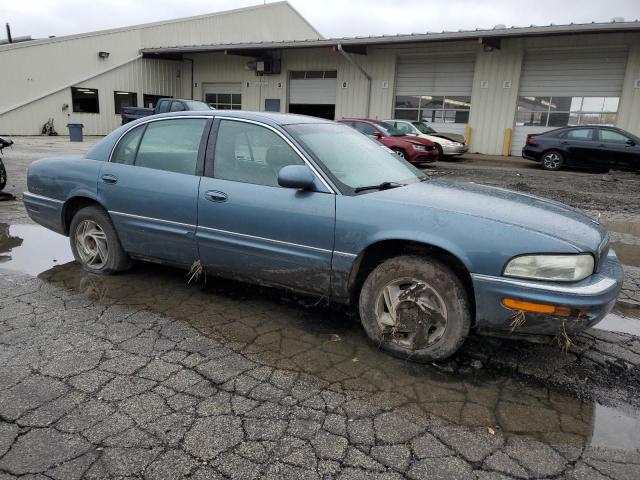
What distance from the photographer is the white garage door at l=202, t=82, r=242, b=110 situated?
1089 inches

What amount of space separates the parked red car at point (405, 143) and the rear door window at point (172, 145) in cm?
Answer: 1039

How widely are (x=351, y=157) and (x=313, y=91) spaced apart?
22102mm

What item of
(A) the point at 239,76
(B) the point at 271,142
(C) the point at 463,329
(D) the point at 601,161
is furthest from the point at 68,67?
(C) the point at 463,329

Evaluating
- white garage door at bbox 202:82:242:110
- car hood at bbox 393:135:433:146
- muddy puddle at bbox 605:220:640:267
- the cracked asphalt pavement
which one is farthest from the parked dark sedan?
white garage door at bbox 202:82:242:110

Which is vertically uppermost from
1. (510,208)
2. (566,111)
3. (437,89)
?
(437,89)

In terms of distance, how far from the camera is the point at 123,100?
91.2ft

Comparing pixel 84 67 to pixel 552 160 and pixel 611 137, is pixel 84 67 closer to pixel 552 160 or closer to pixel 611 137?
pixel 552 160

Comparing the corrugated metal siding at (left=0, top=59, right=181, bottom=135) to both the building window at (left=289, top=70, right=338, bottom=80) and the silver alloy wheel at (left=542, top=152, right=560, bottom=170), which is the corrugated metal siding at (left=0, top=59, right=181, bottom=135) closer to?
the building window at (left=289, top=70, right=338, bottom=80)

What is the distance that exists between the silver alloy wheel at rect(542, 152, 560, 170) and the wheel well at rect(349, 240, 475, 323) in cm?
1416

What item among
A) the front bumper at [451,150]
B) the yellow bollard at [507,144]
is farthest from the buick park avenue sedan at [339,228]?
the yellow bollard at [507,144]

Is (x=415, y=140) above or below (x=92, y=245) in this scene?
above

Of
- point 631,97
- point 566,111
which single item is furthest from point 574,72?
point 631,97

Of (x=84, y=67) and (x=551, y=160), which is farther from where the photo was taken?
(x=84, y=67)

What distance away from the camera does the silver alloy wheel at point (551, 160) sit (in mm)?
15539
